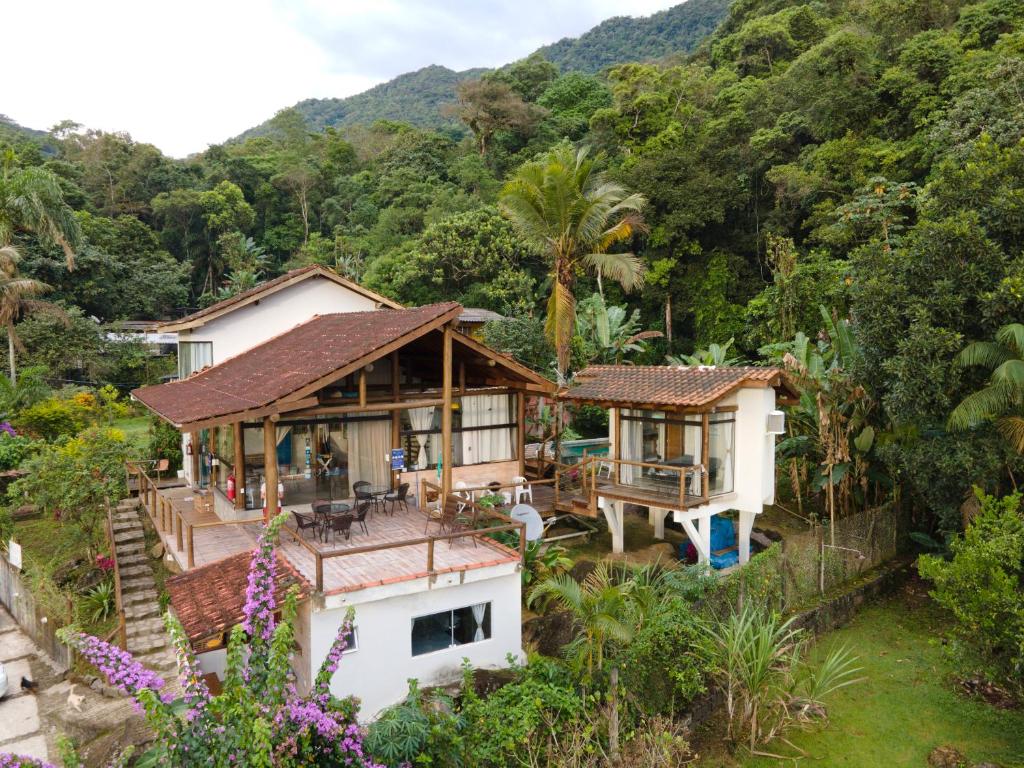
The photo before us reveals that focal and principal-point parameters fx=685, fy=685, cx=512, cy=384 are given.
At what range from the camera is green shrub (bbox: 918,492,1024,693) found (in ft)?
32.2

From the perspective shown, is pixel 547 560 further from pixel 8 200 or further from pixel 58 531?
pixel 8 200

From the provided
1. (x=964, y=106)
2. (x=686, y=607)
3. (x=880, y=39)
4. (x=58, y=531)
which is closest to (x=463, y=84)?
(x=880, y=39)

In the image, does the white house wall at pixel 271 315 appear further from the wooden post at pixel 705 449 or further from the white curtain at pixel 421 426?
the wooden post at pixel 705 449

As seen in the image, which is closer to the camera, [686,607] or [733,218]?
[686,607]

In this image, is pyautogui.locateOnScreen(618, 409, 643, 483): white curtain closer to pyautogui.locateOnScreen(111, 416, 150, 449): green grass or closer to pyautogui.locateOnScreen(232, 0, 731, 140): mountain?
pyautogui.locateOnScreen(111, 416, 150, 449): green grass

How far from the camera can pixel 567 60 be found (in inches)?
4124

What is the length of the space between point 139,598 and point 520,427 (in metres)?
8.90

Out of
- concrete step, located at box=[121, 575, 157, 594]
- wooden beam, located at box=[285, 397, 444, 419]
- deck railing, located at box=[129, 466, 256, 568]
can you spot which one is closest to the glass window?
wooden beam, located at box=[285, 397, 444, 419]

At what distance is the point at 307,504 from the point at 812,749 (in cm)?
1020

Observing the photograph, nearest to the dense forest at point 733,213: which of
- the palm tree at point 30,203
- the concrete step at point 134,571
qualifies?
the palm tree at point 30,203

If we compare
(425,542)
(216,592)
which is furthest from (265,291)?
(425,542)

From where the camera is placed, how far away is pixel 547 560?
1369 centimetres

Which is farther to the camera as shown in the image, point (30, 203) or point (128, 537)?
point (30, 203)

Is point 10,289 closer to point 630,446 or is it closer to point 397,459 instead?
point 397,459
